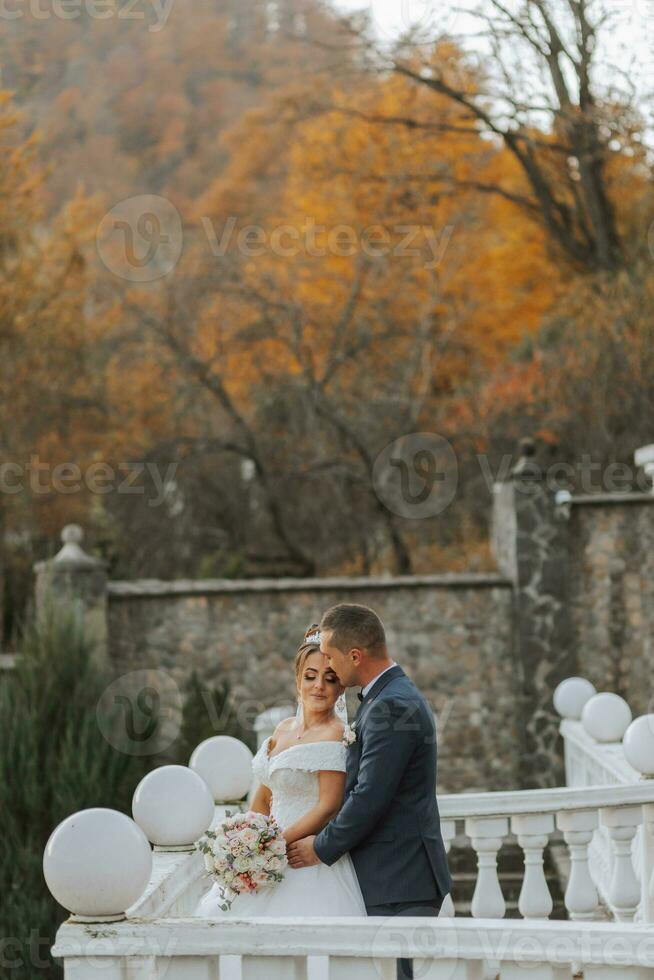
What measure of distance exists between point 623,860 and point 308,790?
1.31 m

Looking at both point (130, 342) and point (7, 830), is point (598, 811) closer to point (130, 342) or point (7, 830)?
point (7, 830)

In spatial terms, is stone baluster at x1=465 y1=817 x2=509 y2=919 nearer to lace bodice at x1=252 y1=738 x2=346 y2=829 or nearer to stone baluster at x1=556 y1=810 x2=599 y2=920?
stone baluster at x1=556 y1=810 x2=599 y2=920

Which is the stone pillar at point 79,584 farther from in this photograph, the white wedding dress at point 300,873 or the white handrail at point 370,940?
the white handrail at point 370,940

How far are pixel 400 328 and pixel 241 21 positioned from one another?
3370 cm

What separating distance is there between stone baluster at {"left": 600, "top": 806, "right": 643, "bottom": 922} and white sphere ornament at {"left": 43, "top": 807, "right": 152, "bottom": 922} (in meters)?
2.07

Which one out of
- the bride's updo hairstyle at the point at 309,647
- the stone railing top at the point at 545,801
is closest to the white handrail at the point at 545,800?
the stone railing top at the point at 545,801

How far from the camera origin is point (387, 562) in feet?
50.9

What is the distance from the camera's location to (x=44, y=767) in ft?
26.6

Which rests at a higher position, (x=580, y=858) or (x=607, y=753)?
(x=607, y=753)

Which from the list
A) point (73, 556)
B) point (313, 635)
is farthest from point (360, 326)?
point (313, 635)

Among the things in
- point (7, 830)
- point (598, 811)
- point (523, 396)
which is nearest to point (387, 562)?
point (523, 396)

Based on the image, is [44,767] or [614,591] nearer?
[44,767]

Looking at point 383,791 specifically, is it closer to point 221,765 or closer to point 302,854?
point 302,854

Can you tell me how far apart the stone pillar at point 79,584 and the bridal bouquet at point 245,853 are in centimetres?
728
